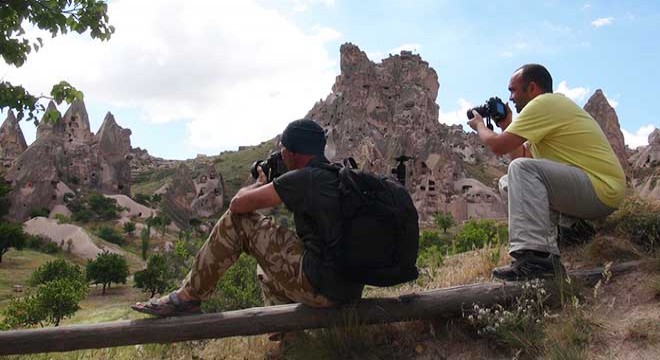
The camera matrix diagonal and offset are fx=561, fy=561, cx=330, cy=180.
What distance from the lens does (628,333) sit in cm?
331

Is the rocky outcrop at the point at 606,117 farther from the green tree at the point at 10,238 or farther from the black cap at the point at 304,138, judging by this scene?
the black cap at the point at 304,138

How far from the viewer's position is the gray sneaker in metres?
3.85

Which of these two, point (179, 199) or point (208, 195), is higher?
point (208, 195)

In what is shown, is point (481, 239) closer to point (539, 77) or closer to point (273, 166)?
point (539, 77)

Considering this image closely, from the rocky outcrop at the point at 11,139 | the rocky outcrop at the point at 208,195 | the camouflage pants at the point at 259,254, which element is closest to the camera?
the camouflage pants at the point at 259,254

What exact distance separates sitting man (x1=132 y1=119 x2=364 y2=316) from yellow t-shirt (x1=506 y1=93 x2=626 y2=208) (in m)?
1.51

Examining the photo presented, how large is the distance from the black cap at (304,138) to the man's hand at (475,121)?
1.34 m

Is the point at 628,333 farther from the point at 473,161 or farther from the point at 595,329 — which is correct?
the point at 473,161

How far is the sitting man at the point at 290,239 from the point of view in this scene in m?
3.48

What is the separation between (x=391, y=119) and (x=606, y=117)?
40845 millimetres

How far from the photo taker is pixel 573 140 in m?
4.20

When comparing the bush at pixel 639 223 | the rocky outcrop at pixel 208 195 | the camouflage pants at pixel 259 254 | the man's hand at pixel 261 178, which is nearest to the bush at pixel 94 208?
the rocky outcrop at pixel 208 195

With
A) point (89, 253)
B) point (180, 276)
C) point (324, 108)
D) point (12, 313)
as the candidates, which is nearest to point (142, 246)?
point (89, 253)

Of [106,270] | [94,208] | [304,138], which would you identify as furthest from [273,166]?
Answer: [94,208]
